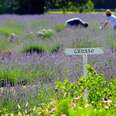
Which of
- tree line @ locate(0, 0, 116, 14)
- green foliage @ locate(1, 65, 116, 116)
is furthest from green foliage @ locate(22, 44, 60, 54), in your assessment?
tree line @ locate(0, 0, 116, 14)

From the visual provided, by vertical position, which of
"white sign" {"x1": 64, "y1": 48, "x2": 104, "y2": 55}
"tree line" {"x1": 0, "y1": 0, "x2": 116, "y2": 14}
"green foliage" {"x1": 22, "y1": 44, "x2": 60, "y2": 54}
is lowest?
"tree line" {"x1": 0, "y1": 0, "x2": 116, "y2": 14}

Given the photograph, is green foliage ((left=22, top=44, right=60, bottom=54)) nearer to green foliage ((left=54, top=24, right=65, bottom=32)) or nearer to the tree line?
green foliage ((left=54, top=24, right=65, bottom=32))

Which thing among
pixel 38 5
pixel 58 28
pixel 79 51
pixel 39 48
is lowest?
pixel 38 5

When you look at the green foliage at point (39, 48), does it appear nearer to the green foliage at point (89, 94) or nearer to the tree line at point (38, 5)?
the green foliage at point (89, 94)

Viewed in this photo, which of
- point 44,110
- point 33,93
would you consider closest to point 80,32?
point 33,93

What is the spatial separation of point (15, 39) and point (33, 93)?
865 centimetres

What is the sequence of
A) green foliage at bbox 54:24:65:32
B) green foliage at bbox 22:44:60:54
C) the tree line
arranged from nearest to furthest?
green foliage at bbox 22:44:60:54, green foliage at bbox 54:24:65:32, the tree line

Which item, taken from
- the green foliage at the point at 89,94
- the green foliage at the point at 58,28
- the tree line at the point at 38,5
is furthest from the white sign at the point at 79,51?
the tree line at the point at 38,5

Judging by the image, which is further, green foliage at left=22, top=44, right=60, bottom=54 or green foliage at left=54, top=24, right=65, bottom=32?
green foliage at left=54, top=24, right=65, bottom=32

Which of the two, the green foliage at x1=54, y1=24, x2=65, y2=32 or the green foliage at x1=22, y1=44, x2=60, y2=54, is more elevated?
the green foliage at x1=22, y1=44, x2=60, y2=54

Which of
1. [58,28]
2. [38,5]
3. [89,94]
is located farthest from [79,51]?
[38,5]

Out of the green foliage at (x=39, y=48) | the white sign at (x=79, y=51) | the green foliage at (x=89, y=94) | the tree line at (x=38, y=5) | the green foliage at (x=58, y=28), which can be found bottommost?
the tree line at (x=38, y=5)

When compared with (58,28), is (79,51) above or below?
above

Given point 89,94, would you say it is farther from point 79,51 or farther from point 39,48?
point 39,48
